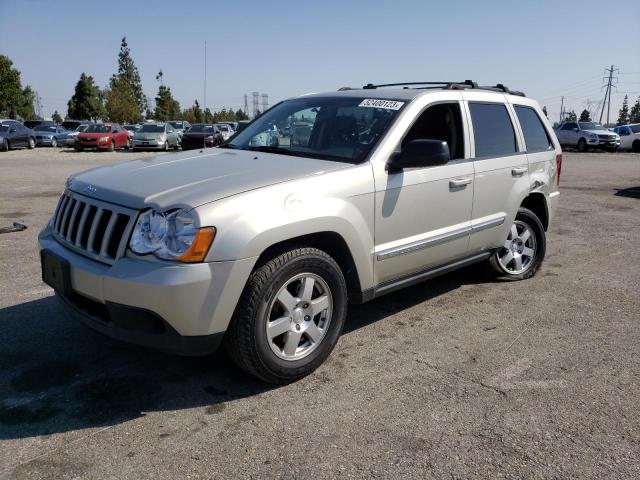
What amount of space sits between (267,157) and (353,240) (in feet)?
3.05

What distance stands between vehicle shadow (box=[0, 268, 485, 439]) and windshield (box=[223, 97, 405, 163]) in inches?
54.4

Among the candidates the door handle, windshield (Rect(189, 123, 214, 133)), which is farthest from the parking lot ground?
windshield (Rect(189, 123, 214, 133))

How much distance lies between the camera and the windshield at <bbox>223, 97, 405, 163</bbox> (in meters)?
4.00

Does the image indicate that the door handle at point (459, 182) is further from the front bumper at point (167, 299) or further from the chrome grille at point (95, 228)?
the chrome grille at point (95, 228)

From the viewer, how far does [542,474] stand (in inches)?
102

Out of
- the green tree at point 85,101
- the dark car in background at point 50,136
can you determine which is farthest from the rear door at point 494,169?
the green tree at point 85,101

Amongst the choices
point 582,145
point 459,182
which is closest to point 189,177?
point 459,182

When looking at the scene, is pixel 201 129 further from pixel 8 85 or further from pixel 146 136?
pixel 8 85

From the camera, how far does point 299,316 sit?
3.40 meters

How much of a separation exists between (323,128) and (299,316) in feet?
5.31

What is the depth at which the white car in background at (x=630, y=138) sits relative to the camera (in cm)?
3270

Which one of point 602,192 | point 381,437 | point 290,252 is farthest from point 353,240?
point 602,192

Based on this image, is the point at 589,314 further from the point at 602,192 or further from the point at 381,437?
the point at 602,192

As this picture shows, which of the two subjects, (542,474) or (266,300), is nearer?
(542,474)
